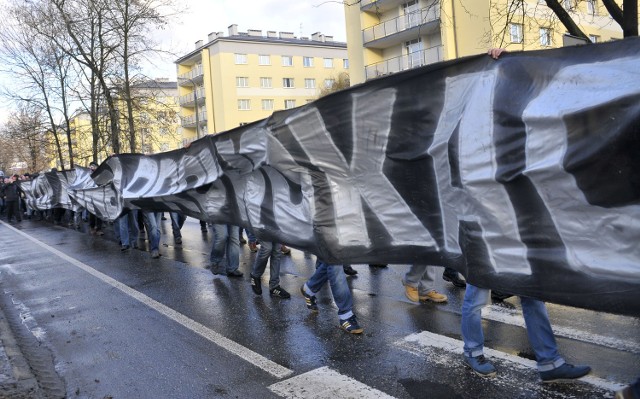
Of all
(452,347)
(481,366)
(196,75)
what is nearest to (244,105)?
(196,75)

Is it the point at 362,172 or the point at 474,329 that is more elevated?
the point at 362,172

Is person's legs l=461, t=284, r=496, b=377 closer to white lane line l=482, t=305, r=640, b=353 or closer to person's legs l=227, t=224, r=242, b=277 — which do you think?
white lane line l=482, t=305, r=640, b=353

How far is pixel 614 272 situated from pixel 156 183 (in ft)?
28.1

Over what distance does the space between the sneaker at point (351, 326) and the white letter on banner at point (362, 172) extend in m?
0.82

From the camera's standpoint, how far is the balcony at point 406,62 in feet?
95.7

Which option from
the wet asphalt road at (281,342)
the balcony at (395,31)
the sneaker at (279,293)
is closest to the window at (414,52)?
the balcony at (395,31)

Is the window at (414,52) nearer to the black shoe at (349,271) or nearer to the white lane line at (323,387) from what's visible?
the black shoe at (349,271)

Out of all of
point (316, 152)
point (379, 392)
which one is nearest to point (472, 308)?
point (379, 392)

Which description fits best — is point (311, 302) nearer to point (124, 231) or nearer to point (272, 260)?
point (272, 260)

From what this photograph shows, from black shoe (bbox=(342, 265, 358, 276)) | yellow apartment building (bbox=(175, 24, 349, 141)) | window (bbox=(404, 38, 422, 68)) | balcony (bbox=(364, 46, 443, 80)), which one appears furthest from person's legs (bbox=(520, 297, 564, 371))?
yellow apartment building (bbox=(175, 24, 349, 141))

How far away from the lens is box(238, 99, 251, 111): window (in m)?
55.5

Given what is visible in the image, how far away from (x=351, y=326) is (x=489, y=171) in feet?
7.38

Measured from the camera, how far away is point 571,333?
15.1ft

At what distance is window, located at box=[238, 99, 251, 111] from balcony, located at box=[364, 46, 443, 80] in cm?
2422
